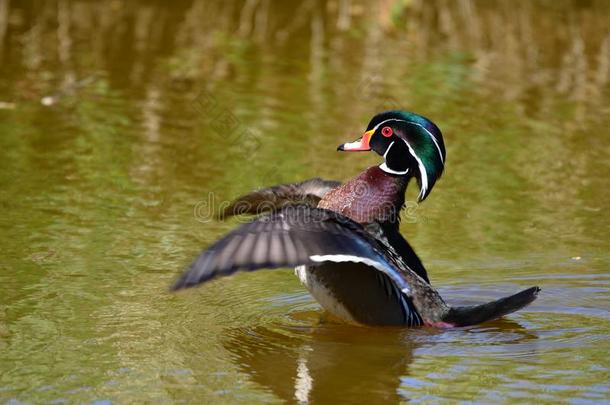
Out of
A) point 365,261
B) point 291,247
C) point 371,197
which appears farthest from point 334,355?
point 371,197

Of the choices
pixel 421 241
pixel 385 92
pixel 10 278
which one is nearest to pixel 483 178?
pixel 421 241

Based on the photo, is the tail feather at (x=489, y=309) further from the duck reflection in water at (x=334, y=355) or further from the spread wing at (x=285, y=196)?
the spread wing at (x=285, y=196)

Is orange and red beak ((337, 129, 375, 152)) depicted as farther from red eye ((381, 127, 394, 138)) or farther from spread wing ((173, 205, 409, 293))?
spread wing ((173, 205, 409, 293))

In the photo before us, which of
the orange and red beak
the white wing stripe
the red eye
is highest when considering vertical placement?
the red eye

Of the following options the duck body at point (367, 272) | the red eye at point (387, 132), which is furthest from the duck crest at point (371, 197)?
the red eye at point (387, 132)

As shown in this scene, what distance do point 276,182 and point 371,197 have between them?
205cm

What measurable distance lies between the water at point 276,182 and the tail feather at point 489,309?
8 cm

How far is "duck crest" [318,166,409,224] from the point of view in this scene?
5801mm

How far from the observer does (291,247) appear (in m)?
4.89

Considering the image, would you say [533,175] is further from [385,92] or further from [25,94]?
[25,94]

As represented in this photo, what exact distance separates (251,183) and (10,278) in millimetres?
2257

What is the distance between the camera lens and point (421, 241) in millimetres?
Answer: 6980

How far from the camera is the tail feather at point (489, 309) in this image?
544 centimetres

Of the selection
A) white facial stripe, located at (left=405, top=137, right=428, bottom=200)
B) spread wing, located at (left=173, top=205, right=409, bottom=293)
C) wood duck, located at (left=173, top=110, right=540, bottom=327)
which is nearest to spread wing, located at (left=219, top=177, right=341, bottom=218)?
wood duck, located at (left=173, top=110, right=540, bottom=327)
